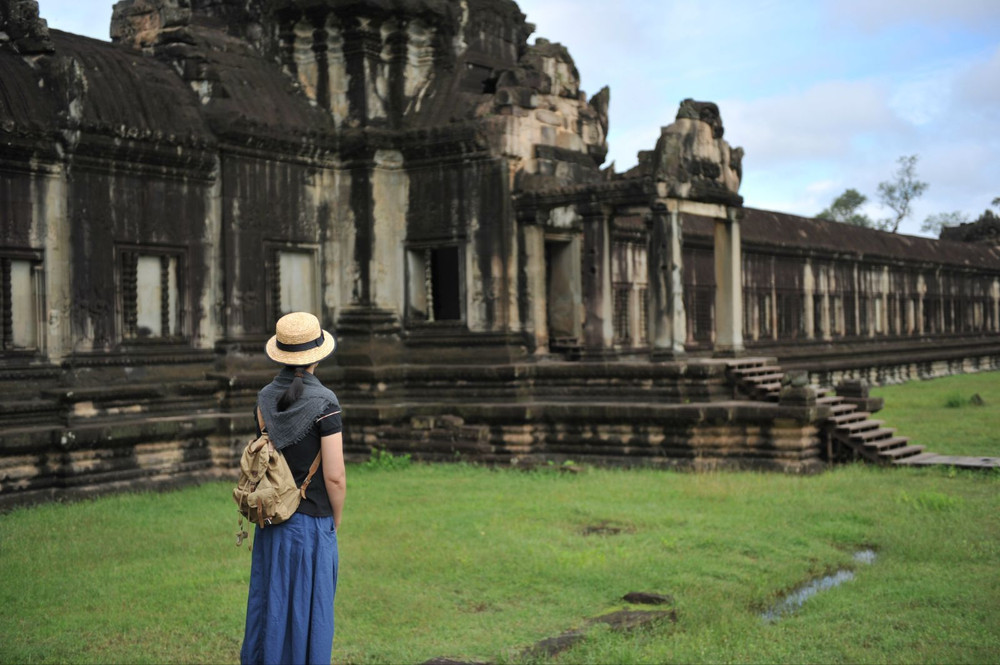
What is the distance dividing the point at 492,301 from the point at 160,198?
15.4ft

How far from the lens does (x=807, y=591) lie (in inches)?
331


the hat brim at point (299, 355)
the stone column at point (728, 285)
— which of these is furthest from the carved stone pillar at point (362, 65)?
the hat brim at point (299, 355)

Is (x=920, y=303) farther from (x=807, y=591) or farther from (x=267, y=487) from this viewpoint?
(x=267, y=487)

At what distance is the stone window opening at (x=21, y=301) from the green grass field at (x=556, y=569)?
77.9 inches

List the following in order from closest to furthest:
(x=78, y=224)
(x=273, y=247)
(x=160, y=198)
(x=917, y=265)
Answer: (x=78, y=224), (x=160, y=198), (x=273, y=247), (x=917, y=265)

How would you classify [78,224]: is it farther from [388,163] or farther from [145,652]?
[145,652]

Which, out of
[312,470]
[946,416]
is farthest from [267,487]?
[946,416]

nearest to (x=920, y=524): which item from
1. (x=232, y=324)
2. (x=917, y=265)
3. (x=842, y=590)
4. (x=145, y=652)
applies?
(x=842, y=590)

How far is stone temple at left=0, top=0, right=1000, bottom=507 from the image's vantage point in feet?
42.7

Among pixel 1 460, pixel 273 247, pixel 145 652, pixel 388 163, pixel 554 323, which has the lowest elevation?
pixel 145 652

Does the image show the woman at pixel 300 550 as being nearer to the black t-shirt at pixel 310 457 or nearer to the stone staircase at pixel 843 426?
the black t-shirt at pixel 310 457

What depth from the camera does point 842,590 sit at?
26.9 feet

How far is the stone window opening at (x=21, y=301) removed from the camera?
12.5 m

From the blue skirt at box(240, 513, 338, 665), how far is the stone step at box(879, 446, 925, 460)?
10.3 meters
